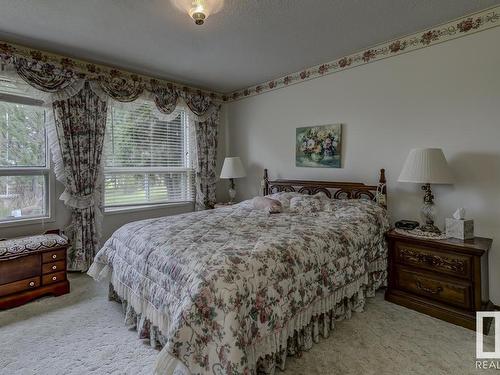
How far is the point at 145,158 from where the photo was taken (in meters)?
4.04

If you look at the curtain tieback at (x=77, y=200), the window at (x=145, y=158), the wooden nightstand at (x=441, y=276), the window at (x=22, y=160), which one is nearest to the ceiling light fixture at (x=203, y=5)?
the window at (x=145, y=158)

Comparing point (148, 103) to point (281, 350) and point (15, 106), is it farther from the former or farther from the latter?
point (281, 350)

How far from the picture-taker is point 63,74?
3049mm

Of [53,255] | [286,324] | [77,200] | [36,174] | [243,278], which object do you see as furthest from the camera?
[77,200]

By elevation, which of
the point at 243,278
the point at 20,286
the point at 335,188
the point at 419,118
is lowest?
the point at 20,286

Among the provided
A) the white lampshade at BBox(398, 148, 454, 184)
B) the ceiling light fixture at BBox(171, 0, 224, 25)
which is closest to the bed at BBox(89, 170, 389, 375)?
the white lampshade at BBox(398, 148, 454, 184)

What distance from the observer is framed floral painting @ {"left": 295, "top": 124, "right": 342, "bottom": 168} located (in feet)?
11.2

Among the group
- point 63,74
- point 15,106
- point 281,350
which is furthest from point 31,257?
point 281,350

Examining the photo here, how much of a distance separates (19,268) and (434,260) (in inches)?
148

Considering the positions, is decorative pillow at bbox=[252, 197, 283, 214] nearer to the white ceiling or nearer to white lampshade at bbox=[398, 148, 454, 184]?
white lampshade at bbox=[398, 148, 454, 184]

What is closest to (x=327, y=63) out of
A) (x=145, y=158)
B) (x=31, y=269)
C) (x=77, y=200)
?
(x=145, y=158)

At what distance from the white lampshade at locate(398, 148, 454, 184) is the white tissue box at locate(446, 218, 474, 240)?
0.35 metres

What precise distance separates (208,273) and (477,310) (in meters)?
2.16

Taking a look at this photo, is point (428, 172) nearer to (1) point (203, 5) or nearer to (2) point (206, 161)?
(1) point (203, 5)
